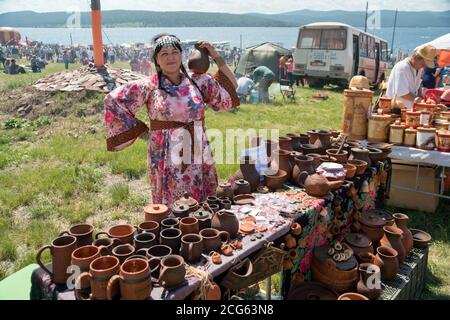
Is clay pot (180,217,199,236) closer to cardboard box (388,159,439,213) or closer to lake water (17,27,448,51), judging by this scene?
cardboard box (388,159,439,213)

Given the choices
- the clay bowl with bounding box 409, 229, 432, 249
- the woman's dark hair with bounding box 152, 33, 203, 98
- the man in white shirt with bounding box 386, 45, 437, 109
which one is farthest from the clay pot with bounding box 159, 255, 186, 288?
the man in white shirt with bounding box 386, 45, 437, 109

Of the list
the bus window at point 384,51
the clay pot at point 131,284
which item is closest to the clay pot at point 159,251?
the clay pot at point 131,284

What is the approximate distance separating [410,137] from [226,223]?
3.05 meters

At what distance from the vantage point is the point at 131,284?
1.54 metres

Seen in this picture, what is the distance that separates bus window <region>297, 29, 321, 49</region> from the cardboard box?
12.6 m

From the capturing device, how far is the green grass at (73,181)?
3.97m

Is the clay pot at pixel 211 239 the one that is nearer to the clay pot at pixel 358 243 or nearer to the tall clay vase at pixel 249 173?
the tall clay vase at pixel 249 173

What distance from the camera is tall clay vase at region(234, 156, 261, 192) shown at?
2.88m

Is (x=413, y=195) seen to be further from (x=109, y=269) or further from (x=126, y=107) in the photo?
(x=109, y=269)

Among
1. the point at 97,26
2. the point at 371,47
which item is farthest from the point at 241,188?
the point at 371,47

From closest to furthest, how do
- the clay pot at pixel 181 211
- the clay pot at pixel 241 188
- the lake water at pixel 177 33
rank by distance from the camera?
the clay pot at pixel 181 211 < the clay pot at pixel 241 188 < the lake water at pixel 177 33

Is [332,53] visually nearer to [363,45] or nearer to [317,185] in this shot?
[363,45]

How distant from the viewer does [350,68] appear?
15703 mm

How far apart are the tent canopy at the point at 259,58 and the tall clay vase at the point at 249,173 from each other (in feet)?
47.7
